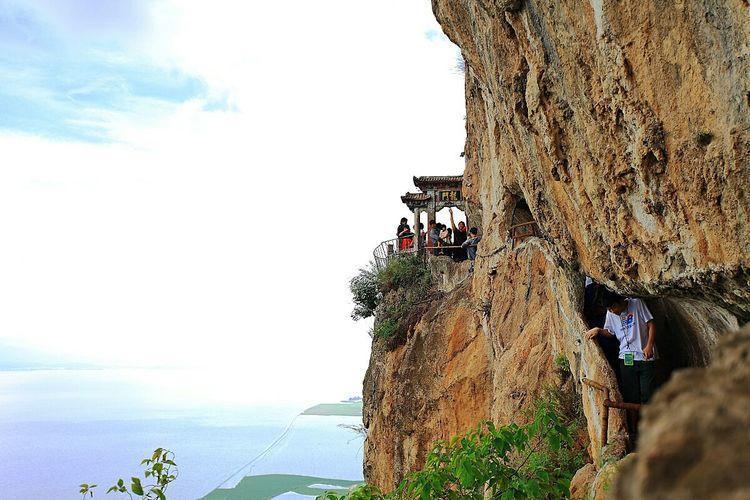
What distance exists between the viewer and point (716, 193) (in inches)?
145

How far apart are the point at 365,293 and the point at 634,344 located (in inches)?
539

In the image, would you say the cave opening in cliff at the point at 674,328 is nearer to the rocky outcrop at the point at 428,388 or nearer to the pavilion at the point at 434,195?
the rocky outcrop at the point at 428,388

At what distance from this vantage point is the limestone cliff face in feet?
11.7

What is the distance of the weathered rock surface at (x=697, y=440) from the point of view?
92 cm

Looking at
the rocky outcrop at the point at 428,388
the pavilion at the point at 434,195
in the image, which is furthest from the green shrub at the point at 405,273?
the pavilion at the point at 434,195

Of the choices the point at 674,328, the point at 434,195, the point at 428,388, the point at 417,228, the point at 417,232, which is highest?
the point at 434,195

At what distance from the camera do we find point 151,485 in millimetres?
5301

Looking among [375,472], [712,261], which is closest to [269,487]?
[375,472]

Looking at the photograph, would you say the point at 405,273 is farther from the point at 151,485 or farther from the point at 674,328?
the point at 151,485

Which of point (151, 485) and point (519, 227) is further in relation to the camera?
point (519, 227)

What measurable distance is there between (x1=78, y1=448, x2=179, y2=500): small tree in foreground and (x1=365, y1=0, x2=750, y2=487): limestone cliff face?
4.03 metres

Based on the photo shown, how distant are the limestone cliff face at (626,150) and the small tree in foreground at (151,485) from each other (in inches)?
159

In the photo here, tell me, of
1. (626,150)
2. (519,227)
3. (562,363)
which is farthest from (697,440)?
(519,227)

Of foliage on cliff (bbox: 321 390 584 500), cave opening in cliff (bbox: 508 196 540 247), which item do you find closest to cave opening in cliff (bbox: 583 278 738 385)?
foliage on cliff (bbox: 321 390 584 500)
